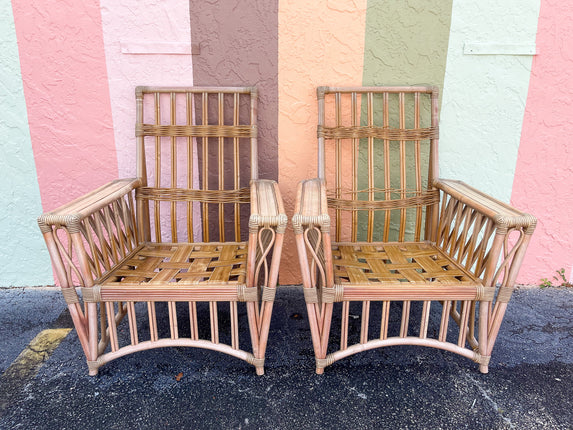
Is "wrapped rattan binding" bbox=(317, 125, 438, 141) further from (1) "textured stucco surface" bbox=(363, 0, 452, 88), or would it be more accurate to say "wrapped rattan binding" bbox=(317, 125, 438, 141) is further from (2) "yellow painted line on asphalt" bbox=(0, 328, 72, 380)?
(2) "yellow painted line on asphalt" bbox=(0, 328, 72, 380)

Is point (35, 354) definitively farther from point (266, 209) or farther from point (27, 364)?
point (266, 209)

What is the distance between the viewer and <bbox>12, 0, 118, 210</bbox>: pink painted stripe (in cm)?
180

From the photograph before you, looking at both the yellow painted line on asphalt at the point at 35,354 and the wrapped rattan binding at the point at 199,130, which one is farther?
the wrapped rattan binding at the point at 199,130

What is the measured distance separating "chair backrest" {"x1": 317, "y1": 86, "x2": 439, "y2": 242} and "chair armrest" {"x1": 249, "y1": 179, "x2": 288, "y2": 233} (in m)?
0.34

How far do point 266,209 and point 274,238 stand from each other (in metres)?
0.11

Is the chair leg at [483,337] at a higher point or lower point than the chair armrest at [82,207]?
lower

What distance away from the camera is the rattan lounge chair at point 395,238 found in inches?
54.8

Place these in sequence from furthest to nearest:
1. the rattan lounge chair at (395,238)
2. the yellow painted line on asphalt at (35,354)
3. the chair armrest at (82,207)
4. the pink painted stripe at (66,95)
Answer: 1. the pink painted stripe at (66,95)
2. the yellow painted line on asphalt at (35,354)
3. the rattan lounge chair at (395,238)
4. the chair armrest at (82,207)

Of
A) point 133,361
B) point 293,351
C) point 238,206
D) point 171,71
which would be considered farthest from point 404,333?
point 171,71

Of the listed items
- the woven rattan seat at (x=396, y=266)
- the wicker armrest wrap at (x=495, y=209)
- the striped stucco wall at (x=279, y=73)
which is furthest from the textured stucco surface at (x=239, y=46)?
the wicker armrest wrap at (x=495, y=209)

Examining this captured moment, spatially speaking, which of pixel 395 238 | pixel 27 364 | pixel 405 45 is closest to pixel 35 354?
pixel 27 364

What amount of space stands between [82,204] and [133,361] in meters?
0.67

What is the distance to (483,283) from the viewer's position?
1421mm

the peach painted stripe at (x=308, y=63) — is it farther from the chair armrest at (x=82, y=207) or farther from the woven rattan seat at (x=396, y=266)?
the chair armrest at (x=82, y=207)
